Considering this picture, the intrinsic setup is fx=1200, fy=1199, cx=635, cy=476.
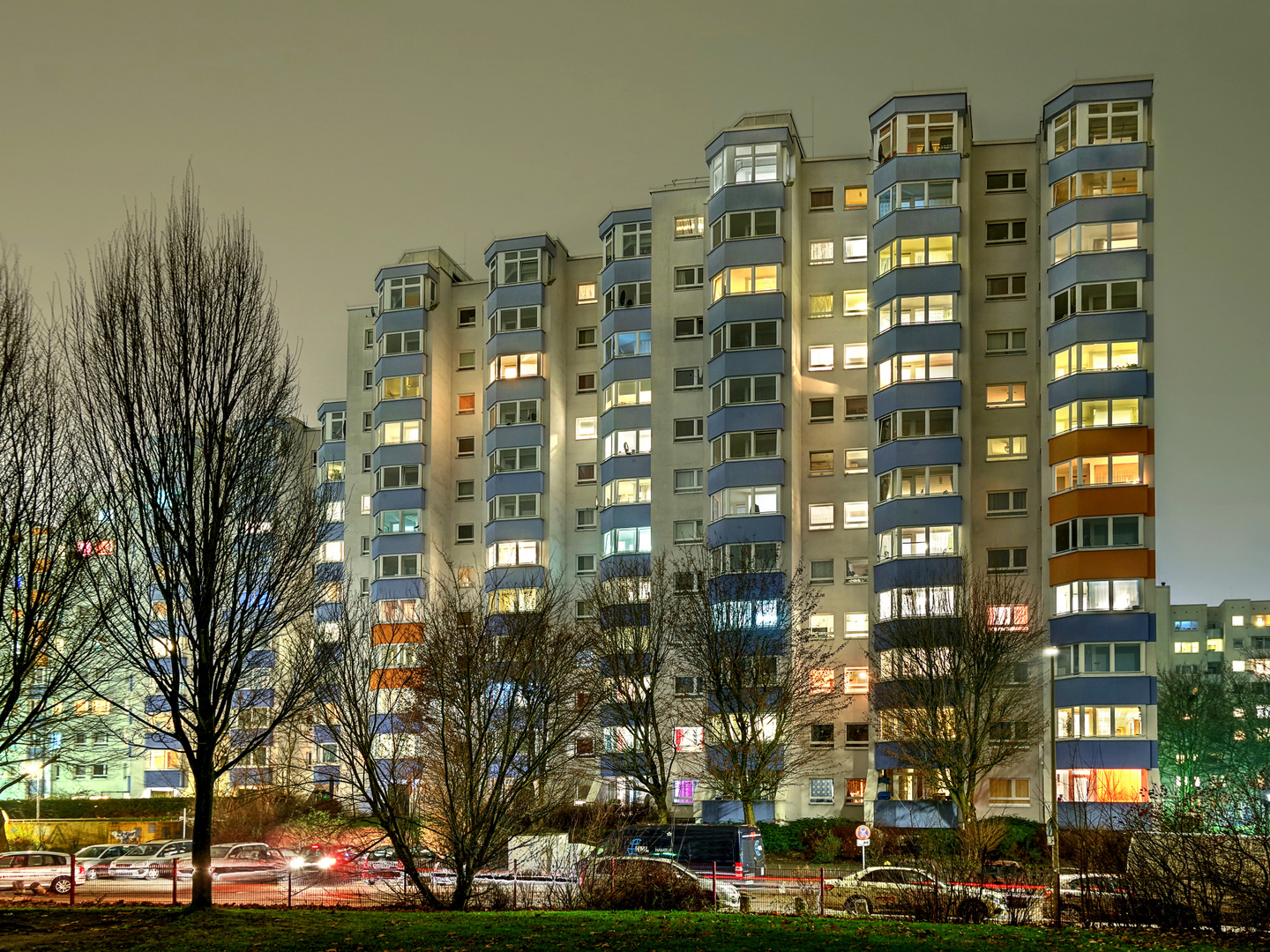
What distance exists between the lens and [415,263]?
269 feet

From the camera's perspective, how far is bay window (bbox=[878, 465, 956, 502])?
62.7 metres

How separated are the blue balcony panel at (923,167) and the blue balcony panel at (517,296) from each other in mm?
23664

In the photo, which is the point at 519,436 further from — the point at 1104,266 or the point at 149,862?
the point at 149,862

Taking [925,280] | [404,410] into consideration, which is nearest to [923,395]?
[925,280]

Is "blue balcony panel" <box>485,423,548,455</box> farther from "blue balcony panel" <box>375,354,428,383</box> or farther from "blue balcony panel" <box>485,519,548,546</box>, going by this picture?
"blue balcony panel" <box>375,354,428,383</box>

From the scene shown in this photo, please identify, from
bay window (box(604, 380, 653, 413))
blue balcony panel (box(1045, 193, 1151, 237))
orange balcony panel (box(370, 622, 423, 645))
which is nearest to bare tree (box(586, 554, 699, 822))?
orange balcony panel (box(370, 622, 423, 645))

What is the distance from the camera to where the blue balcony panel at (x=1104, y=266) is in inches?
2389

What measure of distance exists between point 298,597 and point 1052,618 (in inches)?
1685

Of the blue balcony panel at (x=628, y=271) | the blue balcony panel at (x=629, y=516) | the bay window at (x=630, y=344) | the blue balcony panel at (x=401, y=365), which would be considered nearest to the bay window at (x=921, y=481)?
the blue balcony panel at (x=629, y=516)

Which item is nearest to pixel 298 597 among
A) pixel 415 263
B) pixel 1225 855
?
pixel 1225 855

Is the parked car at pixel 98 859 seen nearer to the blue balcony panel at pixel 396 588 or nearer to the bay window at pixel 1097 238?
the blue balcony panel at pixel 396 588

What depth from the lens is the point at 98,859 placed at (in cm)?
4788

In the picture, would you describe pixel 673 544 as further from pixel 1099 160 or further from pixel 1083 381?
pixel 1099 160

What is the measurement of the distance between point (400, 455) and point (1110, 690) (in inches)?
1815
